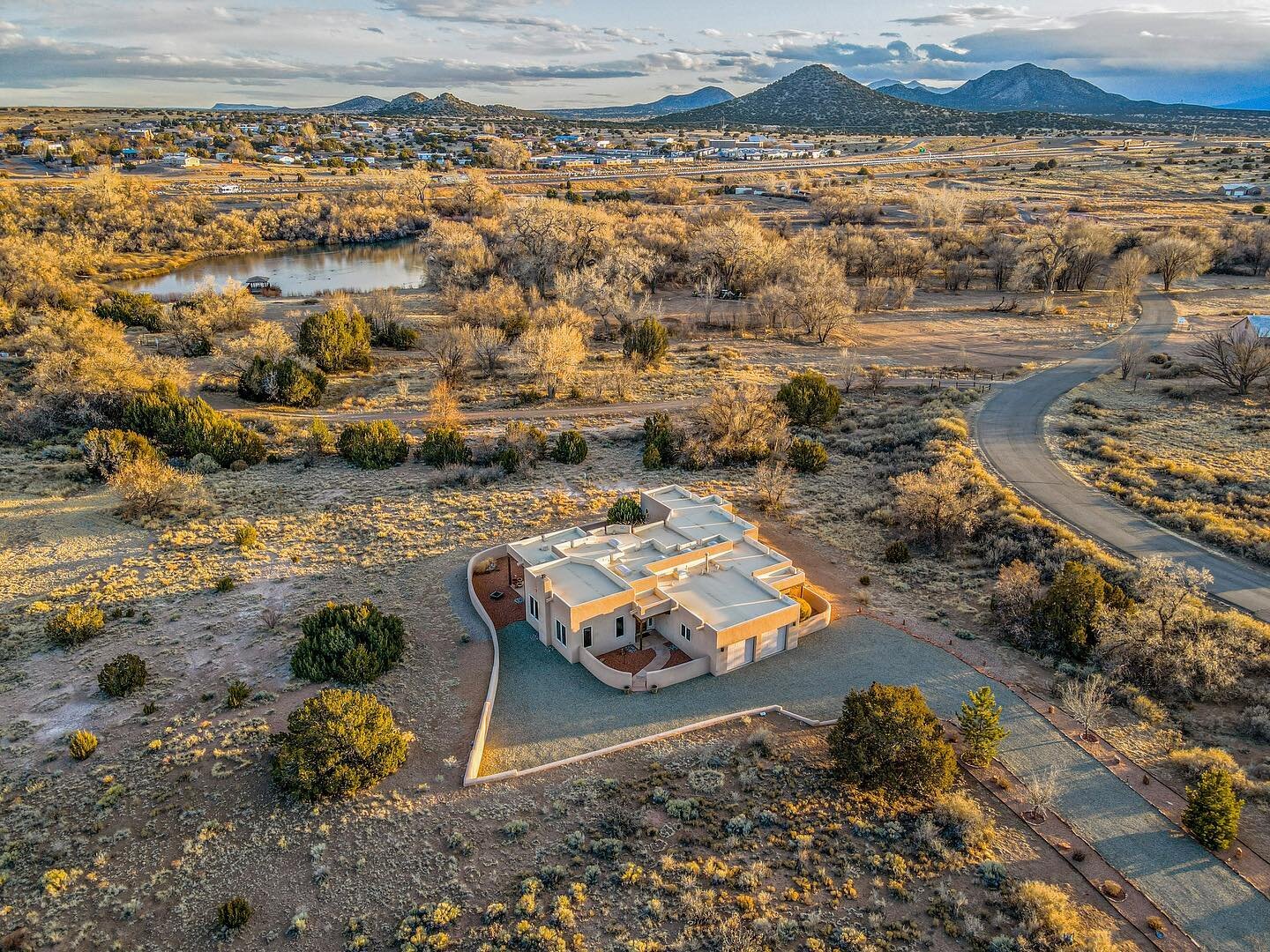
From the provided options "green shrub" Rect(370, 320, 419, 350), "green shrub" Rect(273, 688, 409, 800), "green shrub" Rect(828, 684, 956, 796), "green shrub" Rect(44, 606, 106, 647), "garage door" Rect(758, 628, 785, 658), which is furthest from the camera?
"green shrub" Rect(370, 320, 419, 350)

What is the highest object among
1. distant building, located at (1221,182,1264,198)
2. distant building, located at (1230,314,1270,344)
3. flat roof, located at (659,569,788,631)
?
distant building, located at (1221,182,1264,198)

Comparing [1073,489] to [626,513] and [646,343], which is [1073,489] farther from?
[646,343]

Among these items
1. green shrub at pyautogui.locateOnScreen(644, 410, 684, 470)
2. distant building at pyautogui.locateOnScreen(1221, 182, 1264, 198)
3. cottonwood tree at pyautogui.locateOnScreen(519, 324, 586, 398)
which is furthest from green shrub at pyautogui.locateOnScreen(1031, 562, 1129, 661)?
distant building at pyautogui.locateOnScreen(1221, 182, 1264, 198)

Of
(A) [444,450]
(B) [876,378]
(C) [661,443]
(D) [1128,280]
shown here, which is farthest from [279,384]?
(D) [1128,280]

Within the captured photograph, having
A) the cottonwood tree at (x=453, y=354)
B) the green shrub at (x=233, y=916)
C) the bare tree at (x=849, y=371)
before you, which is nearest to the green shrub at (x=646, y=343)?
the cottonwood tree at (x=453, y=354)

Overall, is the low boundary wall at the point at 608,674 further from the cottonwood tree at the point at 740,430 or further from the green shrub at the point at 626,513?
the cottonwood tree at the point at 740,430

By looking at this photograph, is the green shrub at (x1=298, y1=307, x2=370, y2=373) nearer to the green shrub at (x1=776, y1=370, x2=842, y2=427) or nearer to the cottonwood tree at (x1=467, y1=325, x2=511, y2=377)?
the cottonwood tree at (x1=467, y1=325, x2=511, y2=377)
